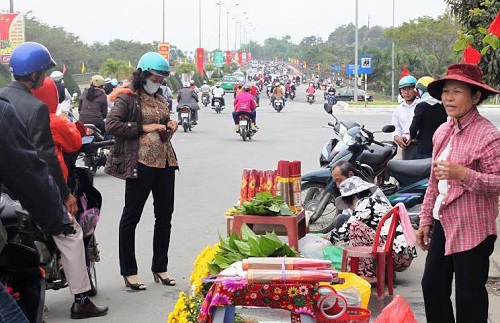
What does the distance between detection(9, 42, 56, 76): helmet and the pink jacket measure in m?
17.3

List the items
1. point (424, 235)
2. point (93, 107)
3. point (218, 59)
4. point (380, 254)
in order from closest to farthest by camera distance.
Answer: point (424, 235) → point (380, 254) → point (93, 107) → point (218, 59)

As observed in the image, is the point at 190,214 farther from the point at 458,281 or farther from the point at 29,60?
the point at 458,281

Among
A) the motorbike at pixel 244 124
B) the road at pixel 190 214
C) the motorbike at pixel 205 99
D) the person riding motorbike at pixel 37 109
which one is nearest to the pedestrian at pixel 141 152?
the road at pixel 190 214

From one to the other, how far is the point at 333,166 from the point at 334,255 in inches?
129

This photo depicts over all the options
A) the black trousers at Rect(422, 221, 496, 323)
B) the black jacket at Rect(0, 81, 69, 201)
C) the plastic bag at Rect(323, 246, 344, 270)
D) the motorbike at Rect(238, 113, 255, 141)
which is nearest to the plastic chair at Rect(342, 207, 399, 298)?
the plastic bag at Rect(323, 246, 344, 270)

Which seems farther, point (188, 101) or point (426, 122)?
point (188, 101)

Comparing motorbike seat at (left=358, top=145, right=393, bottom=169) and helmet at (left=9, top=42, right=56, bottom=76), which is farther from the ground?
helmet at (left=9, top=42, right=56, bottom=76)

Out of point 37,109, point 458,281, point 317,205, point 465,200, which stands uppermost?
point 37,109

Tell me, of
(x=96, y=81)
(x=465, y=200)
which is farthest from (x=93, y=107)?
(x=465, y=200)

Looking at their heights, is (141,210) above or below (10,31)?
below

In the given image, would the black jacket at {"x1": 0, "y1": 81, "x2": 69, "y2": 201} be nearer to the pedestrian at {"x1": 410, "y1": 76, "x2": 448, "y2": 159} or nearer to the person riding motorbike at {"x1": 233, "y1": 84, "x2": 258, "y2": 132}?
the pedestrian at {"x1": 410, "y1": 76, "x2": 448, "y2": 159}

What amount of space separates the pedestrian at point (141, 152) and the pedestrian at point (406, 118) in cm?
439

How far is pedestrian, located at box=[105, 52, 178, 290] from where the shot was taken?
21.7ft

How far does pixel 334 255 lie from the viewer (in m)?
6.41
